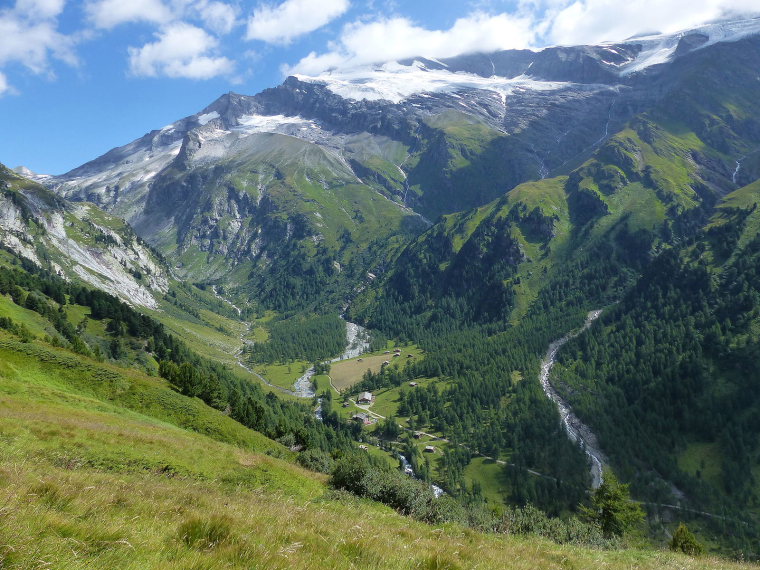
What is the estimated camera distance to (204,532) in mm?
7215

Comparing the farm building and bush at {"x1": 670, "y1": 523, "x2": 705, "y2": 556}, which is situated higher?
bush at {"x1": 670, "y1": 523, "x2": 705, "y2": 556}

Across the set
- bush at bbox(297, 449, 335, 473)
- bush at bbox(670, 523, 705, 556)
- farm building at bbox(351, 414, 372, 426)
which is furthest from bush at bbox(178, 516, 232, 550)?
farm building at bbox(351, 414, 372, 426)

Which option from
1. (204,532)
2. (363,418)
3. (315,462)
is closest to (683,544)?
(315,462)

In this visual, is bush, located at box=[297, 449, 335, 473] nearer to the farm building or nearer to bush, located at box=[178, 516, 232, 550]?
bush, located at box=[178, 516, 232, 550]

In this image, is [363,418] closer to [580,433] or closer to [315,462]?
[580,433]

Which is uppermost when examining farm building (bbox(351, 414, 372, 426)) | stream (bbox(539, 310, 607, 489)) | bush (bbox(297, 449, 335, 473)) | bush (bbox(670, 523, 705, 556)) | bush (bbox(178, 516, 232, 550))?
bush (bbox(178, 516, 232, 550))

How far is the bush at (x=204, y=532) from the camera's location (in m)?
6.91

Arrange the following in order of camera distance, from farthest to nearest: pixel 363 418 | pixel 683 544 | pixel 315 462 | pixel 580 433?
1. pixel 363 418
2. pixel 580 433
3. pixel 315 462
4. pixel 683 544

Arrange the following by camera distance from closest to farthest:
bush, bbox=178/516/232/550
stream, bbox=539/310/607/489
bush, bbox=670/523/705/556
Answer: bush, bbox=178/516/232/550 < bush, bbox=670/523/705/556 < stream, bbox=539/310/607/489

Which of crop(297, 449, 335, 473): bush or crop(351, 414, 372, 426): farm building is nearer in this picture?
crop(297, 449, 335, 473): bush

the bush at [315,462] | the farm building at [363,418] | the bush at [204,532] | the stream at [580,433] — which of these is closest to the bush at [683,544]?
the bush at [315,462]

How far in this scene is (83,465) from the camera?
77.2ft

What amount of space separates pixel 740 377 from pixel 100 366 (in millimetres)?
192101

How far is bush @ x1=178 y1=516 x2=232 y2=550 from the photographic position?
22.7 feet
